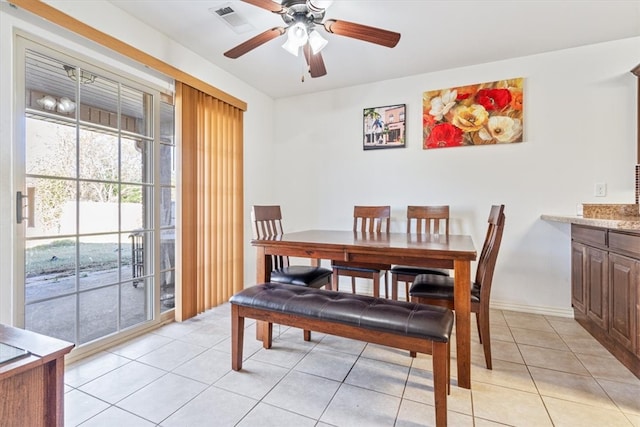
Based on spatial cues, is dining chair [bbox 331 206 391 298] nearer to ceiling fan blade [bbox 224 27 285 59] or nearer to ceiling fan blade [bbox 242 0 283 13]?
ceiling fan blade [bbox 224 27 285 59]

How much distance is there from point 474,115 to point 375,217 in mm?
1457

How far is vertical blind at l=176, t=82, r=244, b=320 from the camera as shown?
265 cm

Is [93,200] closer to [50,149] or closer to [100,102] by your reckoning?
[50,149]

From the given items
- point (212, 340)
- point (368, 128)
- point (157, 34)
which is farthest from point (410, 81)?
point (212, 340)

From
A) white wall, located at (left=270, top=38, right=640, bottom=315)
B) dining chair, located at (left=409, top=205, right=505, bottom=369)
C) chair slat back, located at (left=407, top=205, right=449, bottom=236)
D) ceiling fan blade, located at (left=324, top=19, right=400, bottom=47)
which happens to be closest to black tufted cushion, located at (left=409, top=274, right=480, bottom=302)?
dining chair, located at (left=409, top=205, right=505, bottom=369)

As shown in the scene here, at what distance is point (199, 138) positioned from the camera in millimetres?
2801

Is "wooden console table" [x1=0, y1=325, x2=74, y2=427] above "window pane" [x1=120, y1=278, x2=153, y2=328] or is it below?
above

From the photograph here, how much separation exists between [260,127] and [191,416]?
123 inches

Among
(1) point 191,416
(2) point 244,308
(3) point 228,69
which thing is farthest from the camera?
(3) point 228,69

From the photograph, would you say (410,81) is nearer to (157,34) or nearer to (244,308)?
(157,34)

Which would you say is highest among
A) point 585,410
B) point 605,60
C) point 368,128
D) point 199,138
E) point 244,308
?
point 605,60

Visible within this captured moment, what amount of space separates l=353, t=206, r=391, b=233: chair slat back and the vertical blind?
1.37 m

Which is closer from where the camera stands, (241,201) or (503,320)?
(503,320)

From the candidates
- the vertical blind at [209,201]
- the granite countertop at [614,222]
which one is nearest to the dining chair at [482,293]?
the granite countertop at [614,222]
